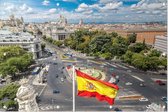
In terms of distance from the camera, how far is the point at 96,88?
5.59 m

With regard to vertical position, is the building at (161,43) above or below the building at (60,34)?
below

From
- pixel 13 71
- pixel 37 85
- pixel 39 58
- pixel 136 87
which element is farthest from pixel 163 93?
pixel 39 58

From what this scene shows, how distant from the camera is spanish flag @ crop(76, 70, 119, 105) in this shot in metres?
5.46

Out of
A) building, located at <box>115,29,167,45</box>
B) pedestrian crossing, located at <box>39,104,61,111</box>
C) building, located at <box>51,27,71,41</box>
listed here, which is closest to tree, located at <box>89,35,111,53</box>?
building, located at <box>115,29,167,45</box>

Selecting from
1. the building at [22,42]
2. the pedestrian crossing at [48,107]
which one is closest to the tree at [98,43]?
the building at [22,42]

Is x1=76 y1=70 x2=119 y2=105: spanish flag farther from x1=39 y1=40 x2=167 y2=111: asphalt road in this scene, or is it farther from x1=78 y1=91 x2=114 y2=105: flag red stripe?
x1=39 y1=40 x2=167 y2=111: asphalt road

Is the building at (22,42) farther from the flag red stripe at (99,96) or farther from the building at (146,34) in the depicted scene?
the flag red stripe at (99,96)

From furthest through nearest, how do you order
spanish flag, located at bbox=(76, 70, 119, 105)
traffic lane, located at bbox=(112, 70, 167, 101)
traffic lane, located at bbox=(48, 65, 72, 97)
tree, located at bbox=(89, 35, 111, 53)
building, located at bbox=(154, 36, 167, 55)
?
building, located at bbox=(154, 36, 167, 55), tree, located at bbox=(89, 35, 111, 53), traffic lane, located at bbox=(48, 65, 72, 97), traffic lane, located at bbox=(112, 70, 167, 101), spanish flag, located at bbox=(76, 70, 119, 105)

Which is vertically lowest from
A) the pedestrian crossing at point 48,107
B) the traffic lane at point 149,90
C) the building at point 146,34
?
the pedestrian crossing at point 48,107

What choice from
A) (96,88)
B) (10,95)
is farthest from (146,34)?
(96,88)

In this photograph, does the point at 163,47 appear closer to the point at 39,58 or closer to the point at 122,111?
the point at 39,58

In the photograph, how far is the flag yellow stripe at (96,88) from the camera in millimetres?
5469

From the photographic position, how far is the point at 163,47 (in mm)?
43844

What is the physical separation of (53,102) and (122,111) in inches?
205
